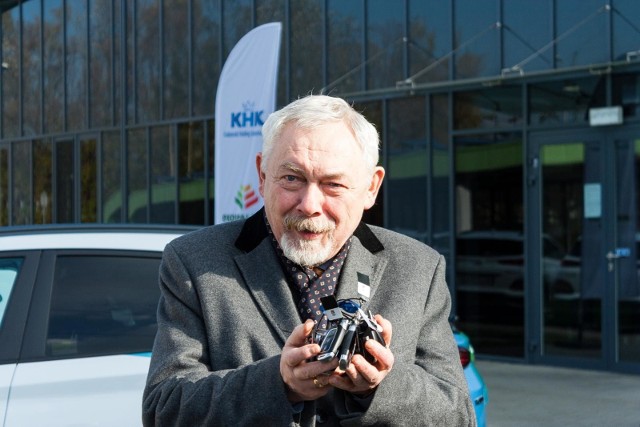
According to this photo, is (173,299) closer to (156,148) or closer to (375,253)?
(375,253)

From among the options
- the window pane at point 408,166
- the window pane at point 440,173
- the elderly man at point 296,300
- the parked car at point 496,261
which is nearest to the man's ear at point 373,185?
the elderly man at point 296,300

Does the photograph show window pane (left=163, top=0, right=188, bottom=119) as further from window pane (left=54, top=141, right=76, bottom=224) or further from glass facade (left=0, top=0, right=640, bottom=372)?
window pane (left=54, top=141, right=76, bottom=224)

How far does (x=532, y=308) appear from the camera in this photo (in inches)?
449

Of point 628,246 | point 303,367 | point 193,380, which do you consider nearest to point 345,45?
point 628,246

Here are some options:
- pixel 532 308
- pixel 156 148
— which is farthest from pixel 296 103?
pixel 156 148

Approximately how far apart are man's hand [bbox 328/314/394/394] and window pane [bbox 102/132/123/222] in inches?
620

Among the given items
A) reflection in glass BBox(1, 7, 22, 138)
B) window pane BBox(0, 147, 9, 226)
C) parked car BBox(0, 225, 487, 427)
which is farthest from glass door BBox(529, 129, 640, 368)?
window pane BBox(0, 147, 9, 226)

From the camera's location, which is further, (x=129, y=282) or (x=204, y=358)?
(x=129, y=282)

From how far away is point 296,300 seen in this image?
7.37ft

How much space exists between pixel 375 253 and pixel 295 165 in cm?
36

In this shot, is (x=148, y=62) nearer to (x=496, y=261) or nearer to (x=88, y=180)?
(x=88, y=180)

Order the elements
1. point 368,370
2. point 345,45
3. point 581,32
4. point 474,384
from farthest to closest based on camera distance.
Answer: point 345,45 → point 581,32 → point 474,384 → point 368,370

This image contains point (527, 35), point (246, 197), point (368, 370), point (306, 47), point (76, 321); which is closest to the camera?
point (368, 370)

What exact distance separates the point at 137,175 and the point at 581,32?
8.68 metres
